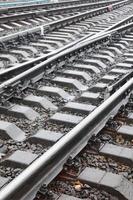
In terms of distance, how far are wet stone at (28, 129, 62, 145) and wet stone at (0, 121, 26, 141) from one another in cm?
20

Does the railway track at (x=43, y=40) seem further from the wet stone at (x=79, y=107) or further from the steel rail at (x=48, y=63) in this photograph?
the wet stone at (x=79, y=107)

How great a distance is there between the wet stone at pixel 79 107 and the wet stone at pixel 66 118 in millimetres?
247

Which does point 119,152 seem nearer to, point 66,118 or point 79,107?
point 66,118

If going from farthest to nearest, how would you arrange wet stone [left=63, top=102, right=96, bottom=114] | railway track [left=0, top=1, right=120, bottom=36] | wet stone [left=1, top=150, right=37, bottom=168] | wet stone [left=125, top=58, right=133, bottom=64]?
railway track [left=0, top=1, right=120, bottom=36]
wet stone [left=125, top=58, right=133, bottom=64]
wet stone [left=63, top=102, right=96, bottom=114]
wet stone [left=1, top=150, right=37, bottom=168]

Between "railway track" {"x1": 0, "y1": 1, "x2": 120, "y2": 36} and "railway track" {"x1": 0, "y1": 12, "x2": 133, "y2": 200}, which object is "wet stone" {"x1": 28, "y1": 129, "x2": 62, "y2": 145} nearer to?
"railway track" {"x1": 0, "y1": 12, "x2": 133, "y2": 200}

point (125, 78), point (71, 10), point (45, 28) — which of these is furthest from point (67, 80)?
point (71, 10)

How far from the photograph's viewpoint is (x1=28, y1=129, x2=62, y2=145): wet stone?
5.09 meters

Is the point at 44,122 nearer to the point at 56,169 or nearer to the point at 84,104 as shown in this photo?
the point at 84,104

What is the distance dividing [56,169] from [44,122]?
1.51 metres

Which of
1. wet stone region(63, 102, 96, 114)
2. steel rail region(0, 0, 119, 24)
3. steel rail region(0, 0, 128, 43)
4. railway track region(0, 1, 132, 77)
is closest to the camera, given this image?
wet stone region(63, 102, 96, 114)

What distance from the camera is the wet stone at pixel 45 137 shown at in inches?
200


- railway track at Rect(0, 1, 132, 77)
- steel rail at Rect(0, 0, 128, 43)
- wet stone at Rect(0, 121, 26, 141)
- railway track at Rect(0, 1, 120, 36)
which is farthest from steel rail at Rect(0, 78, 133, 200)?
railway track at Rect(0, 1, 120, 36)

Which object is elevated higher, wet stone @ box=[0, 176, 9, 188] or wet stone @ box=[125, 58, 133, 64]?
wet stone @ box=[0, 176, 9, 188]

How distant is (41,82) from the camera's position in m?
7.53
